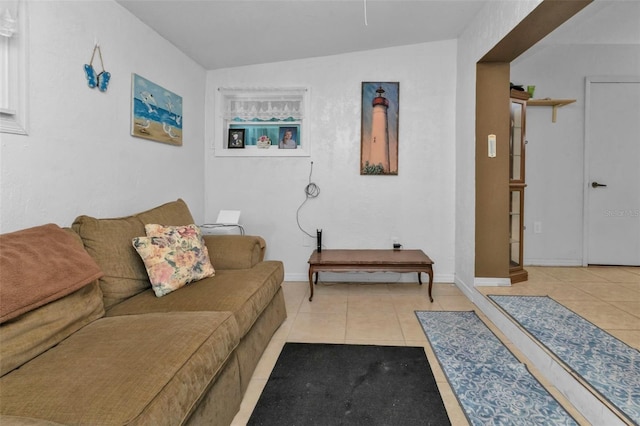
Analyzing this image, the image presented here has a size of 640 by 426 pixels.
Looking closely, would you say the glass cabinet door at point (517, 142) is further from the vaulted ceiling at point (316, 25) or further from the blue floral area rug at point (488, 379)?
the blue floral area rug at point (488, 379)

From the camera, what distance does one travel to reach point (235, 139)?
370 centimetres

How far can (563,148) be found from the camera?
12.3 feet

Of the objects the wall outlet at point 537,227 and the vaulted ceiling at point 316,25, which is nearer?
the vaulted ceiling at point 316,25

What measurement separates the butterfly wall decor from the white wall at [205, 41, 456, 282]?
60.9 inches

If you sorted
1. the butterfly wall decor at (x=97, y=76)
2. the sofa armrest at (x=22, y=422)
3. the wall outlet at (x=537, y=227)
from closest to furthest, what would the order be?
the sofa armrest at (x=22, y=422) < the butterfly wall decor at (x=97, y=76) < the wall outlet at (x=537, y=227)

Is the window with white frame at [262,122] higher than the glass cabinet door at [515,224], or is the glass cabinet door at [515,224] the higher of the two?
the window with white frame at [262,122]

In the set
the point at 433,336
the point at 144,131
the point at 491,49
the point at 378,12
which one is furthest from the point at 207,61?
the point at 433,336

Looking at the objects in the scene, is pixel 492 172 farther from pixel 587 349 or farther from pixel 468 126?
pixel 587 349

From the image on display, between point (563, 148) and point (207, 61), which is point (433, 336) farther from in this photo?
point (207, 61)

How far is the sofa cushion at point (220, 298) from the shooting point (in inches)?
64.2

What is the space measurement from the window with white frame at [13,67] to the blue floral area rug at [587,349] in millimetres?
3016

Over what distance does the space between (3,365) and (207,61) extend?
Answer: 3.13m

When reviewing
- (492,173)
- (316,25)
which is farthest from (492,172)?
(316,25)

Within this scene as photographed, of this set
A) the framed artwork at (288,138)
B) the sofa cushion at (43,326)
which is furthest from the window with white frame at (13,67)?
the framed artwork at (288,138)
